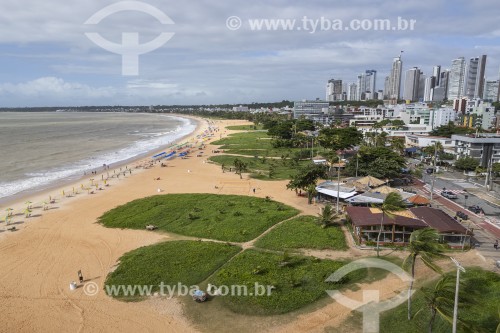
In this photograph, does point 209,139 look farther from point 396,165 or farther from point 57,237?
point 57,237

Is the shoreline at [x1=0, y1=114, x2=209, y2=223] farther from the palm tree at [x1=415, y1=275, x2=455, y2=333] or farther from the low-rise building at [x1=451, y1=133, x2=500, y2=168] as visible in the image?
the low-rise building at [x1=451, y1=133, x2=500, y2=168]

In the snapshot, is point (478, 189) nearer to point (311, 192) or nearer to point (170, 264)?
point (311, 192)

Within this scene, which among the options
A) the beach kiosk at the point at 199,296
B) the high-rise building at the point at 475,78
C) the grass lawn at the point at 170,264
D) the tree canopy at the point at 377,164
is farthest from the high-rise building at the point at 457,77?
the beach kiosk at the point at 199,296

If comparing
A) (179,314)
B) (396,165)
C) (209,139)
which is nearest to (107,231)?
(179,314)
